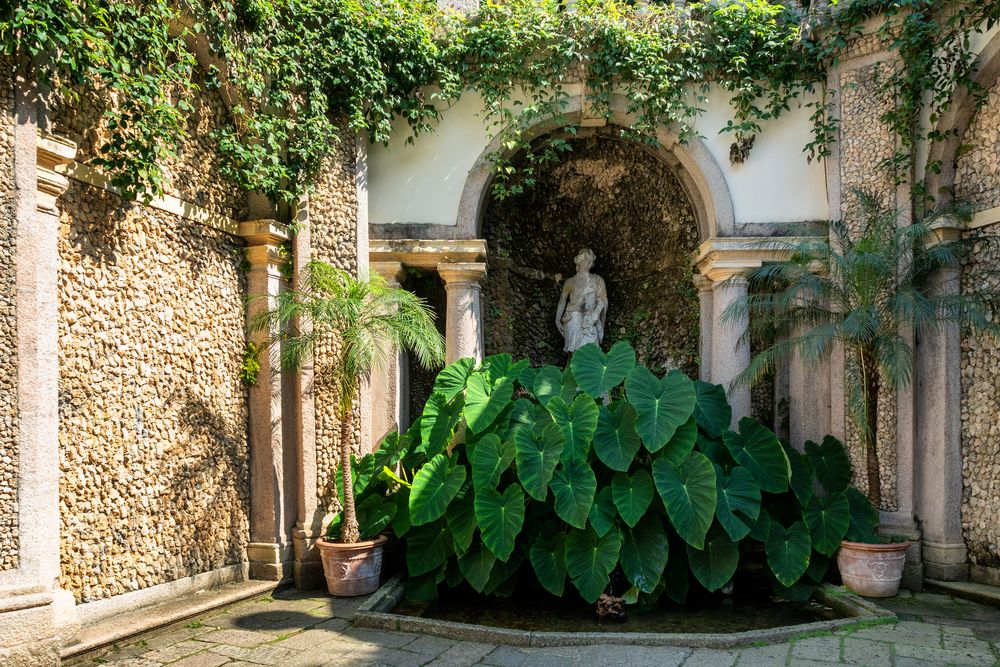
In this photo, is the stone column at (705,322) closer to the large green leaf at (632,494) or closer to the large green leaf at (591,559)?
the large green leaf at (632,494)

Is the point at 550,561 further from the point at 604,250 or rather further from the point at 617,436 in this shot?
the point at 604,250

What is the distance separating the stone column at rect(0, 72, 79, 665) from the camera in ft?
10.9

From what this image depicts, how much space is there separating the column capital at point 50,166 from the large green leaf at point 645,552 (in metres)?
3.74

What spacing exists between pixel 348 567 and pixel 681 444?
2.39 metres

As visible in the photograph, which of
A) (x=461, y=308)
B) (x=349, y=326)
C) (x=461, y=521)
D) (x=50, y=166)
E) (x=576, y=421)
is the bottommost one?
(x=461, y=521)

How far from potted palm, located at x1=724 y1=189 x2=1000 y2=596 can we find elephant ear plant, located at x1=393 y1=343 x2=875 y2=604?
12.5 inches

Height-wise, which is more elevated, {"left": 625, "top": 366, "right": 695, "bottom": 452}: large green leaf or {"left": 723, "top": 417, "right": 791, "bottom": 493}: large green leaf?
{"left": 625, "top": 366, "right": 695, "bottom": 452}: large green leaf

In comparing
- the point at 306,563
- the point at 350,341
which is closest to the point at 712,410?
the point at 350,341

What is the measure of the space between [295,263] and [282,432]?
1.28 meters

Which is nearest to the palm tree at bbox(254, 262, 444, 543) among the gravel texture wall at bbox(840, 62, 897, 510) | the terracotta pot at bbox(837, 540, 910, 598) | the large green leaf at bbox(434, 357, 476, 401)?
the large green leaf at bbox(434, 357, 476, 401)

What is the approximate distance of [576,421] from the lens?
4.41 m

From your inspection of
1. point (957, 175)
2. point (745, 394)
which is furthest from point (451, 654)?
point (957, 175)

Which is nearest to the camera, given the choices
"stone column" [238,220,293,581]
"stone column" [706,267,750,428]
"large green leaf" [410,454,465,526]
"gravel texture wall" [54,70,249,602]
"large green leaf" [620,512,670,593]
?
"gravel texture wall" [54,70,249,602]

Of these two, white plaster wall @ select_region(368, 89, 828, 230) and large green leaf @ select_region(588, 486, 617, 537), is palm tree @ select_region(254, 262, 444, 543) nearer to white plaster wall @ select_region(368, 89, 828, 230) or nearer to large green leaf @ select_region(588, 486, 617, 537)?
white plaster wall @ select_region(368, 89, 828, 230)
